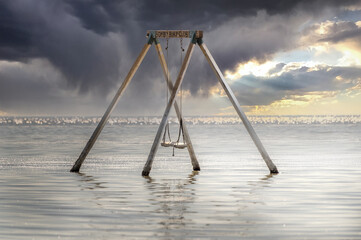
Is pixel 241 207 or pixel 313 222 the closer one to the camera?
pixel 313 222

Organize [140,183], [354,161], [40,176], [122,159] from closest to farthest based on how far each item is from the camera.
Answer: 1. [140,183]
2. [40,176]
3. [354,161]
4. [122,159]

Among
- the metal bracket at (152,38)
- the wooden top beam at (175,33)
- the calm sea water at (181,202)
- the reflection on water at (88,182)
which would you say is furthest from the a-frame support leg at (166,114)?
the reflection on water at (88,182)

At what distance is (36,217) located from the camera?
42.7 ft

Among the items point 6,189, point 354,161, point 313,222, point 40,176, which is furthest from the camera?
point 354,161

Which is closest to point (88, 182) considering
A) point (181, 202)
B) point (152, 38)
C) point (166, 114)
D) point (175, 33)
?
point (166, 114)

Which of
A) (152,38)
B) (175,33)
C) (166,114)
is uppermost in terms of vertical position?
(175,33)

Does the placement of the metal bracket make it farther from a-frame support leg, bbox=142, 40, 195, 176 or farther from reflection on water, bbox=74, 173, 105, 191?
reflection on water, bbox=74, 173, 105, 191

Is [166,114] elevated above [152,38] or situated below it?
below

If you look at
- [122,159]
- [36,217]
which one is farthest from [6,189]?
[122,159]

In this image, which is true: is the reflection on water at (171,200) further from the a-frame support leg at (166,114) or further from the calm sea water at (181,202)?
the a-frame support leg at (166,114)

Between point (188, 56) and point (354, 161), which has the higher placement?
point (188, 56)

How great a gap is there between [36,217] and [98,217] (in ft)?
4.24

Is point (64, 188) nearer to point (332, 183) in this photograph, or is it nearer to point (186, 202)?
point (186, 202)

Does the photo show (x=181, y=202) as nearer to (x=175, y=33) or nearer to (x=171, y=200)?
(x=171, y=200)
